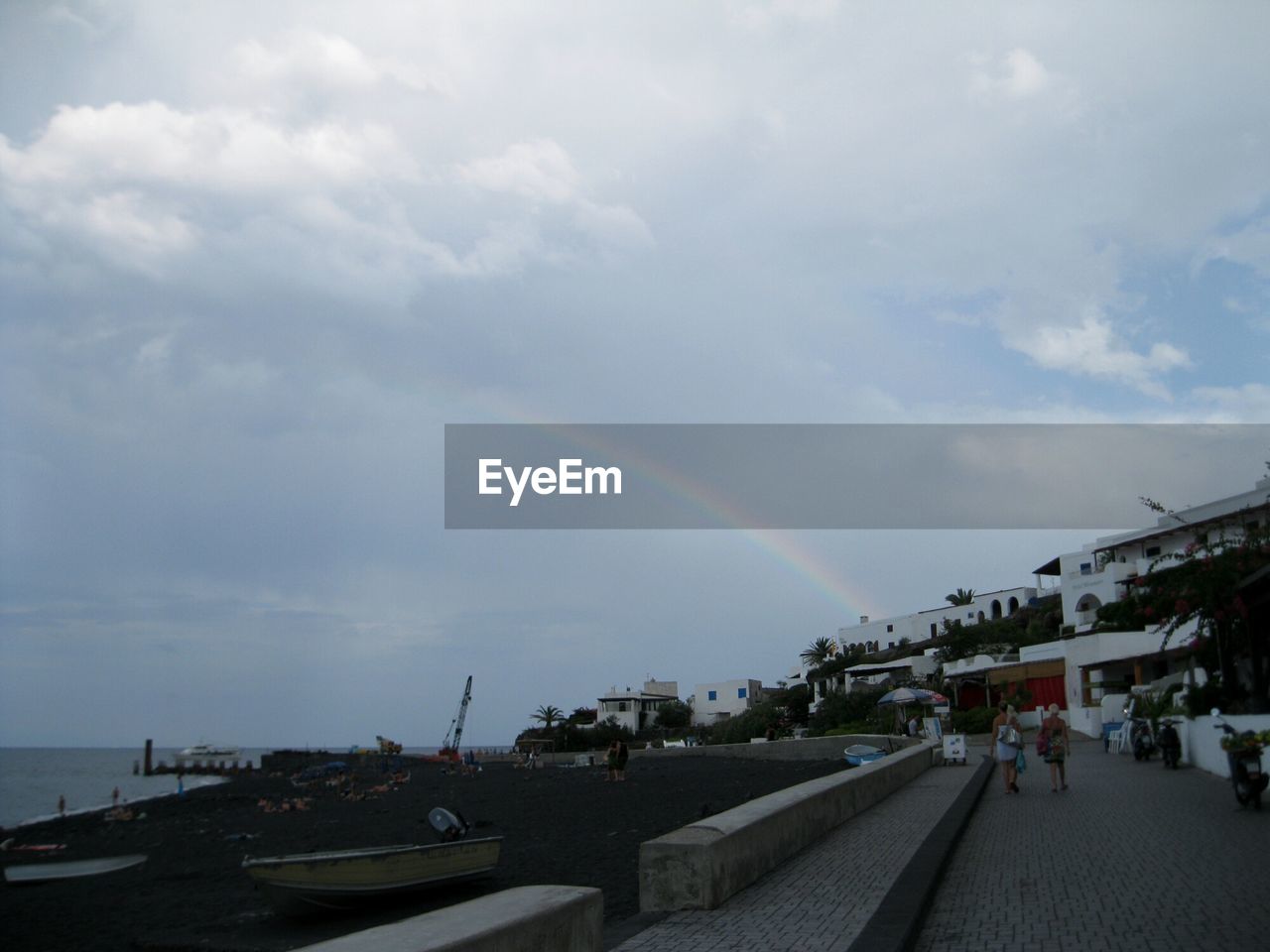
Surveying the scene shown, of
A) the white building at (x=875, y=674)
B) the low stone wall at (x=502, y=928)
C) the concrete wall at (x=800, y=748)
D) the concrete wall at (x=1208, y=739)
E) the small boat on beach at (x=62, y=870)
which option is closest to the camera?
the low stone wall at (x=502, y=928)

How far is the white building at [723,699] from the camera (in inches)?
3976

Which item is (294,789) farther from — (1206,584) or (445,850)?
(1206,584)

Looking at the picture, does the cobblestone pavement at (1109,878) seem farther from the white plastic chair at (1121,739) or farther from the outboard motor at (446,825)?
the white plastic chair at (1121,739)

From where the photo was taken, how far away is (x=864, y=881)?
→ 8.47 metres

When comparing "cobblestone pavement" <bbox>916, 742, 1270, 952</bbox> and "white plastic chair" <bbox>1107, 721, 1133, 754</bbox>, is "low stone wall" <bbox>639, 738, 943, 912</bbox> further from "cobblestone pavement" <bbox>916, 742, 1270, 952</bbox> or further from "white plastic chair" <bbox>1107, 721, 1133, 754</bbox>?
"white plastic chair" <bbox>1107, 721, 1133, 754</bbox>

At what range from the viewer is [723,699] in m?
104

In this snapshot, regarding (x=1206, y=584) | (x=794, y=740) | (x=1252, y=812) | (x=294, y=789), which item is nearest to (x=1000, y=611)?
(x=794, y=740)

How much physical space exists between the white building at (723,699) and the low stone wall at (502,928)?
314 feet

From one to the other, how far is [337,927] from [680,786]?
63.1 ft

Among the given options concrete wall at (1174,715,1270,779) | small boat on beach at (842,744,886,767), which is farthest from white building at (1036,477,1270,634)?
concrete wall at (1174,715,1270,779)

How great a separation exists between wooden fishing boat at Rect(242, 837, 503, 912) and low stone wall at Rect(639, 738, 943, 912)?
5.23 metres

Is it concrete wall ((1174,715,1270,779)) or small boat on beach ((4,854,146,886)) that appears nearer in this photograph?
concrete wall ((1174,715,1270,779))

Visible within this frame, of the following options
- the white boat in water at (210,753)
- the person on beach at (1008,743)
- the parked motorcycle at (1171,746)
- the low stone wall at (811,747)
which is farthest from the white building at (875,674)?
the white boat in water at (210,753)

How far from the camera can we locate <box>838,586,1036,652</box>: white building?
83875 millimetres
